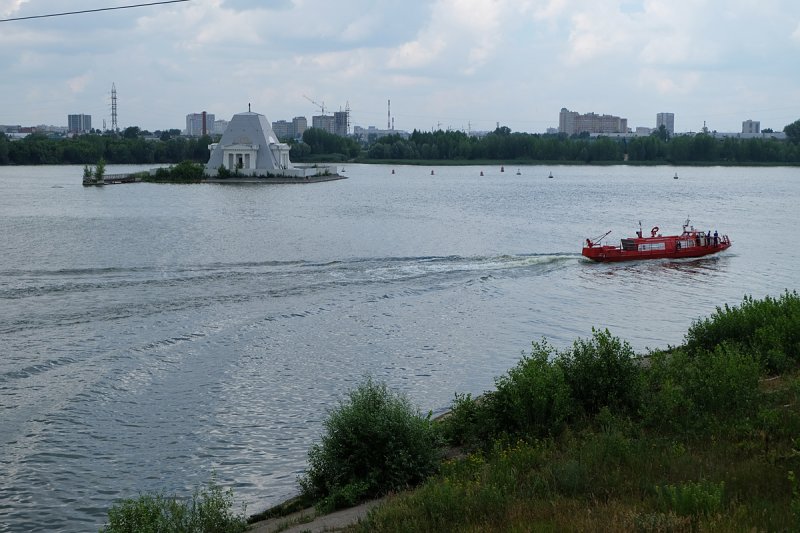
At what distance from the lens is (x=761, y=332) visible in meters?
17.4

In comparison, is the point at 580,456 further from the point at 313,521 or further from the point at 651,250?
the point at 651,250

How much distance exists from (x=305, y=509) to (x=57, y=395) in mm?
9028

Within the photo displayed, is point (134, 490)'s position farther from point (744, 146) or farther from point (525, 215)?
point (744, 146)

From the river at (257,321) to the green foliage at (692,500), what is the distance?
6.98m

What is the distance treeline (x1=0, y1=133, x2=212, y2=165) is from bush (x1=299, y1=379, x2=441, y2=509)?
16094 cm

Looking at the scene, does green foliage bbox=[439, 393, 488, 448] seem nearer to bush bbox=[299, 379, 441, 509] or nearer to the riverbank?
the riverbank

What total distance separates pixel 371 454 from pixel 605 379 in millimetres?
4442

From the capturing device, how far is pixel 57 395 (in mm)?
19000

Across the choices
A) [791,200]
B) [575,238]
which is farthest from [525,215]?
[791,200]

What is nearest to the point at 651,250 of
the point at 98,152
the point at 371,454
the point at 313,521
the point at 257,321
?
the point at 257,321

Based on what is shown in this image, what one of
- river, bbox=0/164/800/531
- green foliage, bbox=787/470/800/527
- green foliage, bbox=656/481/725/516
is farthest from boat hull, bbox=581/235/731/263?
green foliage, bbox=656/481/725/516

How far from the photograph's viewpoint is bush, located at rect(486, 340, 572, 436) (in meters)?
13.6

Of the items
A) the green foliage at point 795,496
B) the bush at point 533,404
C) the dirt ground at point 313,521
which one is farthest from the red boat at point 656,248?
the green foliage at point 795,496

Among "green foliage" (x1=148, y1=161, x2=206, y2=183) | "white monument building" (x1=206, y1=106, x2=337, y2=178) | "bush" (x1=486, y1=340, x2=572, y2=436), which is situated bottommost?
"bush" (x1=486, y1=340, x2=572, y2=436)
